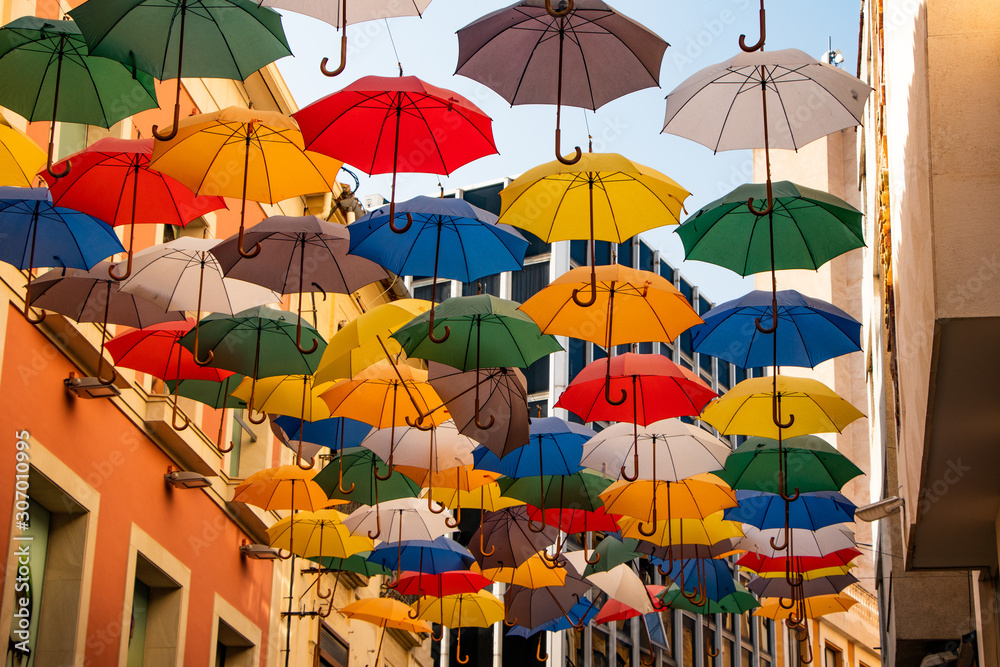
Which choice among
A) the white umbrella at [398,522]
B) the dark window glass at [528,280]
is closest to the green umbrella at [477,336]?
the white umbrella at [398,522]

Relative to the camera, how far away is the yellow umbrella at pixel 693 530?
46.5ft

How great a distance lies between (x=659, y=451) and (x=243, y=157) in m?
5.37

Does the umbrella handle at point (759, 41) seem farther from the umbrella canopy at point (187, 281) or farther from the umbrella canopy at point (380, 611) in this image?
the umbrella canopy at point (380, 611)

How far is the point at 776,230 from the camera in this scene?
10609 mm

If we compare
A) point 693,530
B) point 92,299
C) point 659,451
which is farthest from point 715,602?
point 92,299

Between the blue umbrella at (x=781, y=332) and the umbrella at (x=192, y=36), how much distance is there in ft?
15.5

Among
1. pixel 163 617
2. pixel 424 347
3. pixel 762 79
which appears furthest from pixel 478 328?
A: pixel 163 617

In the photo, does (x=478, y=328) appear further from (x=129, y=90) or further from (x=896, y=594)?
(x=896, y=594)

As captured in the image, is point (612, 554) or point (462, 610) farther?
point (462, 610)

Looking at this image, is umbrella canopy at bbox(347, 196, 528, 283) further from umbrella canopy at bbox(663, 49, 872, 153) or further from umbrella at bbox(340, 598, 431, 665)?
umbrella at bbox(340, 598, 431, 665)

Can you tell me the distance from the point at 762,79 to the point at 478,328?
3.16 metres

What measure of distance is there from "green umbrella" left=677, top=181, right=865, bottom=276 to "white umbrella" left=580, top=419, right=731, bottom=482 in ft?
7.40

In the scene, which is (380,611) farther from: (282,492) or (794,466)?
(794,466)

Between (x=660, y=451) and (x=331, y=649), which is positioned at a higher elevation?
(x=660, y=451)
